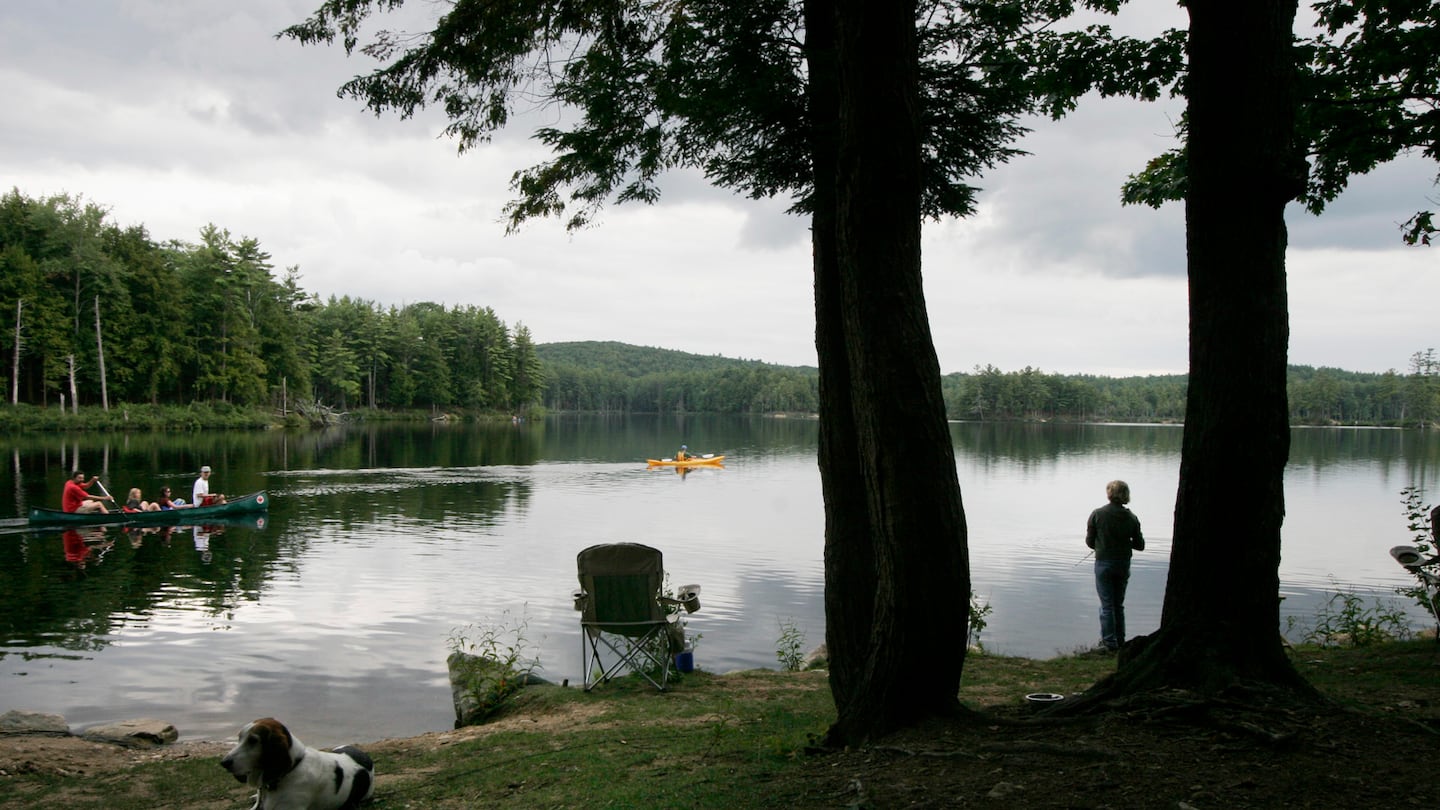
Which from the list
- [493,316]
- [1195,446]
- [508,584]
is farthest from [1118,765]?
[493,316]

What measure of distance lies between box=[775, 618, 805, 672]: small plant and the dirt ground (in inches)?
226

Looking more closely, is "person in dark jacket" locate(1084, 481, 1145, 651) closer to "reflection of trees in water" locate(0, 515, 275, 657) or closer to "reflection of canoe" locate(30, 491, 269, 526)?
"reflection of trees in water" locate(0, 515, 275, 657)

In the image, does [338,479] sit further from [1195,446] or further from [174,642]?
[1195,446]

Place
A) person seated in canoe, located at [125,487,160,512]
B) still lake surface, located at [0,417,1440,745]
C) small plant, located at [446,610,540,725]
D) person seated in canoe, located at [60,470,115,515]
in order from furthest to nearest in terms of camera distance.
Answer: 1. person seated in canoe, located at [125,487,160,512]
2. person seated in canoe, located at [60,470,115,515]
3. still lake surface, located at [0,417,1440,745]
4. small plant, located at [446,610,540,725]

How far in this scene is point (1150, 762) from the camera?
341 centimetres

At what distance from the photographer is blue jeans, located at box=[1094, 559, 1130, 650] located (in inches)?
329

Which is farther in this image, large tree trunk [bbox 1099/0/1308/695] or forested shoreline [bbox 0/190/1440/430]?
forested shoreline [bbox 0/190/1440/430]

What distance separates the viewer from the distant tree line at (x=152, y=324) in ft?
170

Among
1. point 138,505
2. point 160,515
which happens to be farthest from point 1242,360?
point 138,505

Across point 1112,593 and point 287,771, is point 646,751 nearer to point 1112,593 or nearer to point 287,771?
point 287,771

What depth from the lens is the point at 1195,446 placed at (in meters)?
4.47

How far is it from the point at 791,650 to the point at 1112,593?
3815 millimetres

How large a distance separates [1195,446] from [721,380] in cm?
16887

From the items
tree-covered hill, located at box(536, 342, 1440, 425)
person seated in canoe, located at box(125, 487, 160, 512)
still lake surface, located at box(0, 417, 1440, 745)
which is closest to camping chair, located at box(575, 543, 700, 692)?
still lake surface, located at box(0, 417, 1440, 745)
